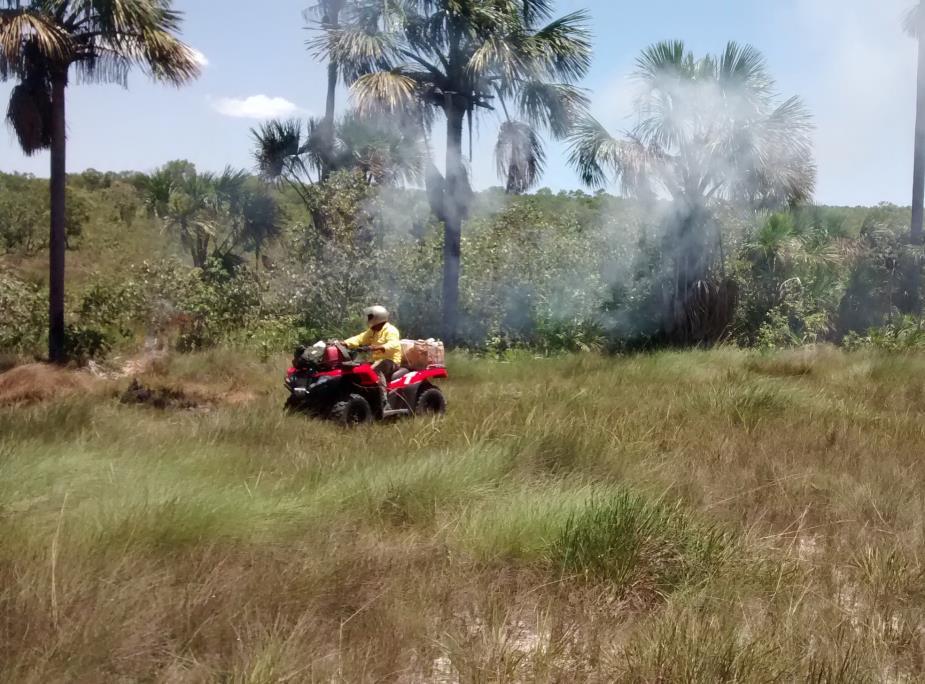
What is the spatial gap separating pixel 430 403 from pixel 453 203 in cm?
751

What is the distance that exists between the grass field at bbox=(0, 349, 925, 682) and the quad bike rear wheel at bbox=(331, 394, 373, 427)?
1.87ft

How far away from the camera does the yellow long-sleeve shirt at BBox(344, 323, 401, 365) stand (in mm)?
Result: 8766

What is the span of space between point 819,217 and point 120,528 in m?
28.8

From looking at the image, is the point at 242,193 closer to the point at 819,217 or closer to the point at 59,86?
the point at 59,86

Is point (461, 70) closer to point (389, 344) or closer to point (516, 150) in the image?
point (516, 150)

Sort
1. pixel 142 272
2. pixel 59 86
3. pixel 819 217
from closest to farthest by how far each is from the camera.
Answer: pixel 59 86 → pixel 142 272 → pixel 819 217

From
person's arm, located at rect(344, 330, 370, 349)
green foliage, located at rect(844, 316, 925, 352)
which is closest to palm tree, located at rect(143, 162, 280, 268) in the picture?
person's arm, located at rect(344, 330, 370, 349)

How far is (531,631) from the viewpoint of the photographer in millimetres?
3672

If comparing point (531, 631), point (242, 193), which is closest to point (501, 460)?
point (531, 631)

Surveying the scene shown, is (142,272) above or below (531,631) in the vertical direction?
above

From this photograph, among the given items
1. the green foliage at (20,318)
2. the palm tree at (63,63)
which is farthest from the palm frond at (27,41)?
the green foliage at (20,318)

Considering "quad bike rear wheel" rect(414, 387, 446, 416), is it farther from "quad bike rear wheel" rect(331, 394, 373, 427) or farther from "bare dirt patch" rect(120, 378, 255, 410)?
"bare dirt patch" rect(120, 378, 255, 410)

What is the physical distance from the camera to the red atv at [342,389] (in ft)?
26.8

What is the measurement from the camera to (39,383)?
37.7 feet
